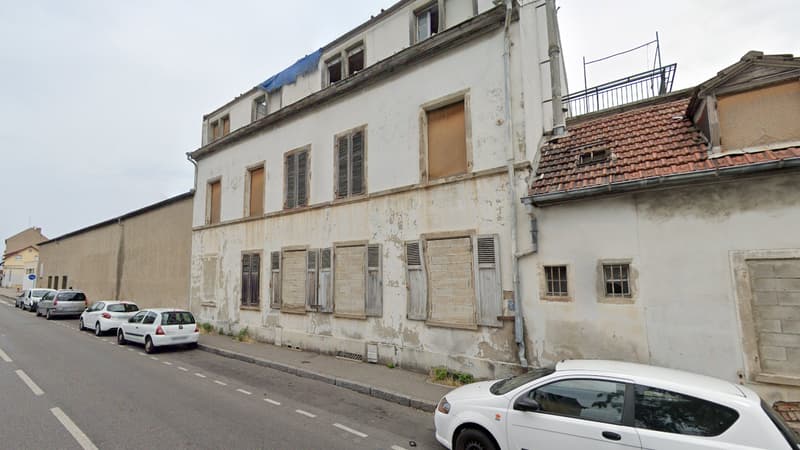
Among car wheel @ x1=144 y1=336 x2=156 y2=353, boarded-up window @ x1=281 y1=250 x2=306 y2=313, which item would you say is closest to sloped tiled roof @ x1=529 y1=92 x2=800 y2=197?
boarded-up window @ x1=281 y1=250 x2=306 y2=313

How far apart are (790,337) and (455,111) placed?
7503 millimetres

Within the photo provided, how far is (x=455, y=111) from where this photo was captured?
374 inches

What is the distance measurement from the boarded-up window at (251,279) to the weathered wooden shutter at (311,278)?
295 centimetres

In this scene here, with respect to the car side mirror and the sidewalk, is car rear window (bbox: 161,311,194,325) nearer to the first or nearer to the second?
the sidewalk

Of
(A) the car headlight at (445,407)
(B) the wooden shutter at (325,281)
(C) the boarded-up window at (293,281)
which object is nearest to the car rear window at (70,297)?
(C) the boarded-up window at (293,281)

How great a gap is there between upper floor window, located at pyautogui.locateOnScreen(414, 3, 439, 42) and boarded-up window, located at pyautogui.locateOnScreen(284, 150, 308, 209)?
17.7 feet

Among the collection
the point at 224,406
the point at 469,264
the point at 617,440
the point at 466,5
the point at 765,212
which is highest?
the point at 466,5

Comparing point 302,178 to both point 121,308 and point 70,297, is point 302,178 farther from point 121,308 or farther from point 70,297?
point 70,297

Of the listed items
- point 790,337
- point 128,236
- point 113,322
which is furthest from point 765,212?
point 128,236

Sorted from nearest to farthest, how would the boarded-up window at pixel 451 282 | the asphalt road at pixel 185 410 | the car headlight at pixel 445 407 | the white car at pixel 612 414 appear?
the white car at pixel 612 414 → the car headlight at pixel 445 407 → the asphalt road at pixel 185 410 → the boarded-up window at pixel 451 282

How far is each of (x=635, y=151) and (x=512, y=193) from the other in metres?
2.47

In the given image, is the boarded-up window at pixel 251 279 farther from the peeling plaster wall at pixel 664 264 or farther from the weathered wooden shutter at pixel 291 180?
the peeling plaster wall at pixel 664 264

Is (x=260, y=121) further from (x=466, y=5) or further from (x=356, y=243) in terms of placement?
(x=466, y=5)

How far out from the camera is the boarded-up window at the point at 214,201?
55.2 ft
